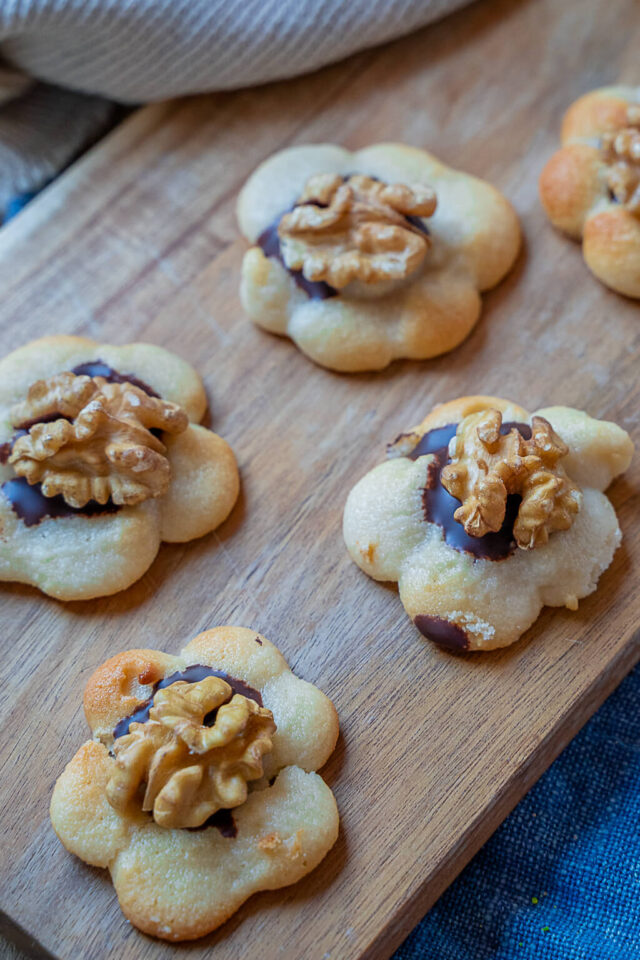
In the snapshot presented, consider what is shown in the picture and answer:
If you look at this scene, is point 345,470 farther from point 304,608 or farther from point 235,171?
point 235,171

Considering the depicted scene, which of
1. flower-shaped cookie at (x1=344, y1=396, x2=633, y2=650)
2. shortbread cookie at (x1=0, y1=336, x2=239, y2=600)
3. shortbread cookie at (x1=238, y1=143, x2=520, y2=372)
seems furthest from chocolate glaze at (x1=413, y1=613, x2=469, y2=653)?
shortbread cookie at (x1=238, y1=143, x2=520, y2=372)

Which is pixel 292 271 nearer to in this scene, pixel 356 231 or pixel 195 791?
pixel 356 231

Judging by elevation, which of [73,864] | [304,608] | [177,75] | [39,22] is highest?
[39,22]

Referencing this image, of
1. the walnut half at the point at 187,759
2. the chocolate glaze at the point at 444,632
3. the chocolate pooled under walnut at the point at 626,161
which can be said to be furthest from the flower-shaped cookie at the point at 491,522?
the chocolate pooled under walnut at the point at 626,161

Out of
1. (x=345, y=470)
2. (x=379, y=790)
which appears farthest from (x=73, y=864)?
(x=345, y=470)

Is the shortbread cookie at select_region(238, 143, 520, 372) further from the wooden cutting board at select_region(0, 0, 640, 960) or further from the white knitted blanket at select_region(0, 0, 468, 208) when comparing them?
the white knitted blanket at select_region(0, 0, 468, 208)

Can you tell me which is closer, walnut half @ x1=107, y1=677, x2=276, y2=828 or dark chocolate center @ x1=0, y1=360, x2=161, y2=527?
walnut half @ x1=107, y1=677, x2=276, y2=828

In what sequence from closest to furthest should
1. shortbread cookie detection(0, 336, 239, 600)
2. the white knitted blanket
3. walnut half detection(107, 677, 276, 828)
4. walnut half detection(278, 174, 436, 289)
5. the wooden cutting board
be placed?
walnut half detection(107, 677, 276, 828) → the wooden cutting board → shortbread cookie detection(0, 336, 239, 600) → walnut half detection(278, 174, 436, 289) → the white knitted blanket
